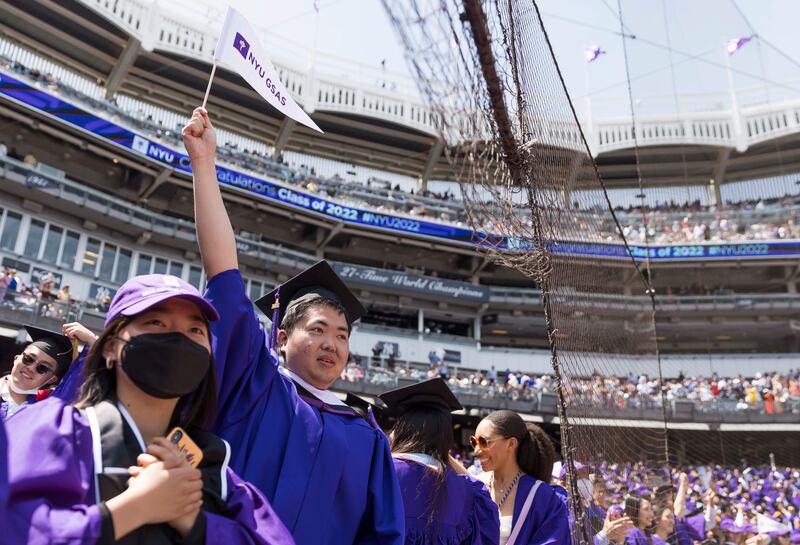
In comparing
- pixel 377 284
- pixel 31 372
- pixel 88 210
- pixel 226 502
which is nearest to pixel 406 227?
pixel 377 284

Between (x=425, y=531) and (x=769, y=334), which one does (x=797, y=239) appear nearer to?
(x=769, y=334)

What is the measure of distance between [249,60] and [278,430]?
1635 millimetres

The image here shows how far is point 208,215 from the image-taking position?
219cm

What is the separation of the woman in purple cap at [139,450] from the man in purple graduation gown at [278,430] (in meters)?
0.34

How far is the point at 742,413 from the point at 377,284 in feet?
46.6

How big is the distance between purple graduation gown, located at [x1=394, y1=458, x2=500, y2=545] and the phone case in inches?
72.2

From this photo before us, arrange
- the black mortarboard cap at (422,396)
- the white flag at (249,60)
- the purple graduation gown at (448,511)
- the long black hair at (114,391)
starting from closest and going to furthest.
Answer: the long black hair at (114,391) → the white flag at (249,60) → the purple graduation gown at (448,511) → the black mortarboard cap at (422,396)

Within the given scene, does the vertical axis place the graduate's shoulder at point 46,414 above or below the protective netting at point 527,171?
below

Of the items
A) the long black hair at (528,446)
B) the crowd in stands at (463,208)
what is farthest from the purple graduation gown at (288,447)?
the crowd in stands at (463,208)

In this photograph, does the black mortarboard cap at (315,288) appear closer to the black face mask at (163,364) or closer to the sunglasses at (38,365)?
the black face mask at (163,364)

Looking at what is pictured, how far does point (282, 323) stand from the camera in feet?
8.73

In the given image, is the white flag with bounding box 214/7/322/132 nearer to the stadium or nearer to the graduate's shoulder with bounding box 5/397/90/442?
the graduate's shoulder with bounding box 5/397/90/442

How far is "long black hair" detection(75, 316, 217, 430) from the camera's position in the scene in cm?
168

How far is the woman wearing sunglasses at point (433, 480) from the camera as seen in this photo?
11.1 ft
